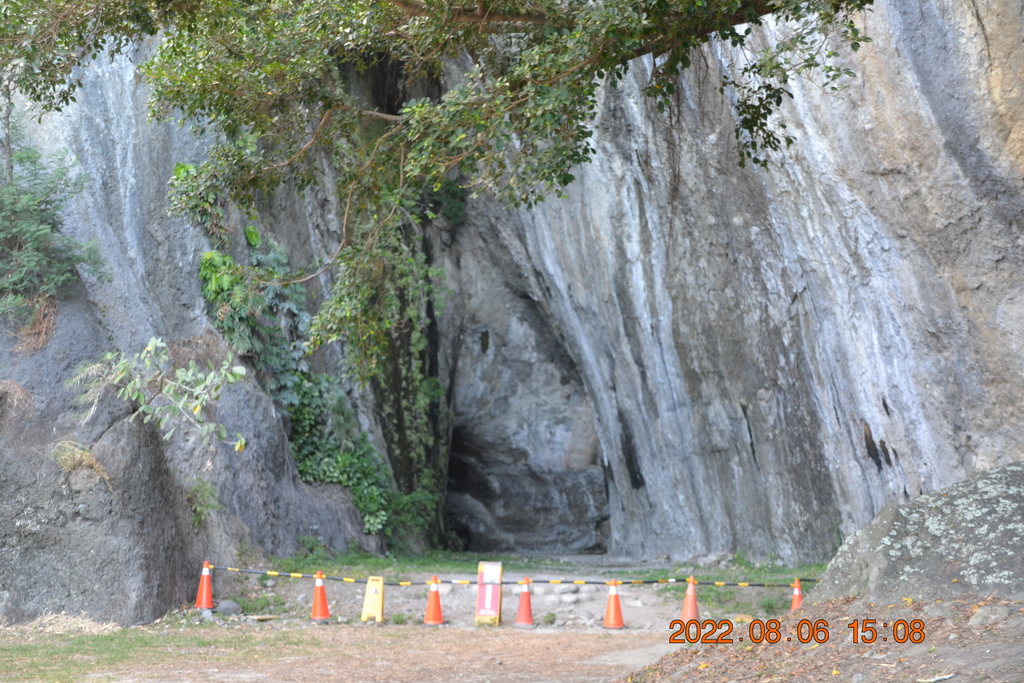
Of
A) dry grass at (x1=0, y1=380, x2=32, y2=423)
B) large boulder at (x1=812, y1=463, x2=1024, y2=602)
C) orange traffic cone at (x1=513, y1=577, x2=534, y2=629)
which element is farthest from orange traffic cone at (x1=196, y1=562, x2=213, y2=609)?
large boulder at (x1=812, y1=463, x2=1024, y2=602)

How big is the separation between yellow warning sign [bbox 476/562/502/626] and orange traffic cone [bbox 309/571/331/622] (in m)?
1.70

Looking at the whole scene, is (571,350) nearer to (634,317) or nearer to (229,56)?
(634,317)

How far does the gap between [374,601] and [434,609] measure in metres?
0.68

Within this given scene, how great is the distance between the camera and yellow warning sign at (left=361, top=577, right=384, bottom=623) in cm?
970

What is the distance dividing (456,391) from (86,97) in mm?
10442

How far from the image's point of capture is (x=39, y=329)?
11266 mm

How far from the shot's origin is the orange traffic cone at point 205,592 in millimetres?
10000

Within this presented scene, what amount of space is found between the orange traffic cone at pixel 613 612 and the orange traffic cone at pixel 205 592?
4.49 metres

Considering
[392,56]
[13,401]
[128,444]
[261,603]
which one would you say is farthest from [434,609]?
[392,56]

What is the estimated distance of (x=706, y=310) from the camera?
13633 mm

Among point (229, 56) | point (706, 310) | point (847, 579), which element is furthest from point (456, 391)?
point (847, 579)
